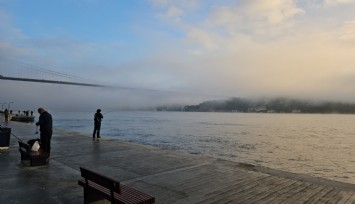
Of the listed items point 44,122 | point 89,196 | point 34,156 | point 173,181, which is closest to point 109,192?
point 89,196

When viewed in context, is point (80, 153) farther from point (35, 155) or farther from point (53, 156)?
point (35, 155)

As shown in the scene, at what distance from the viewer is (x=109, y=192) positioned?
5410 millimetres

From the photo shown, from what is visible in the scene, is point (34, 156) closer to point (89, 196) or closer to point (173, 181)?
point (89, 196)

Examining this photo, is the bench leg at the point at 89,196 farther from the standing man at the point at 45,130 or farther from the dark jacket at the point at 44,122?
the dark jacket at the point at 44,122

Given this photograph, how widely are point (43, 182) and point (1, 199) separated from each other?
129 cm

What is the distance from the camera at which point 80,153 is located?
11.6 m

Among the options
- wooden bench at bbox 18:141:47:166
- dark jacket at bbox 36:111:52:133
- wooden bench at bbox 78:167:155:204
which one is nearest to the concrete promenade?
wooden bench at bbox 18:141:47:166

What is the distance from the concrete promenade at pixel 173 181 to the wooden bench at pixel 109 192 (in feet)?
1.48

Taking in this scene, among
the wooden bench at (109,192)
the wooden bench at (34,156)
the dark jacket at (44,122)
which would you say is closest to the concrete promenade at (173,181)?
the wooden bench at (34,156)

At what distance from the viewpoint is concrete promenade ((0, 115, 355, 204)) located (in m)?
6.36

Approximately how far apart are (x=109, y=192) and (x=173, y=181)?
2422mm

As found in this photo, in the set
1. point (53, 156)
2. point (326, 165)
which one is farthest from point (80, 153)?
point (326, 165)

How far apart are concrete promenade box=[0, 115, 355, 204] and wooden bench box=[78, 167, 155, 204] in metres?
0.45

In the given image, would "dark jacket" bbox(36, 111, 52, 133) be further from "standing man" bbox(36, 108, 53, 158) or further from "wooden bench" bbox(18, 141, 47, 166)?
"wooden bench" bbox(18, 141, 47, 166)
